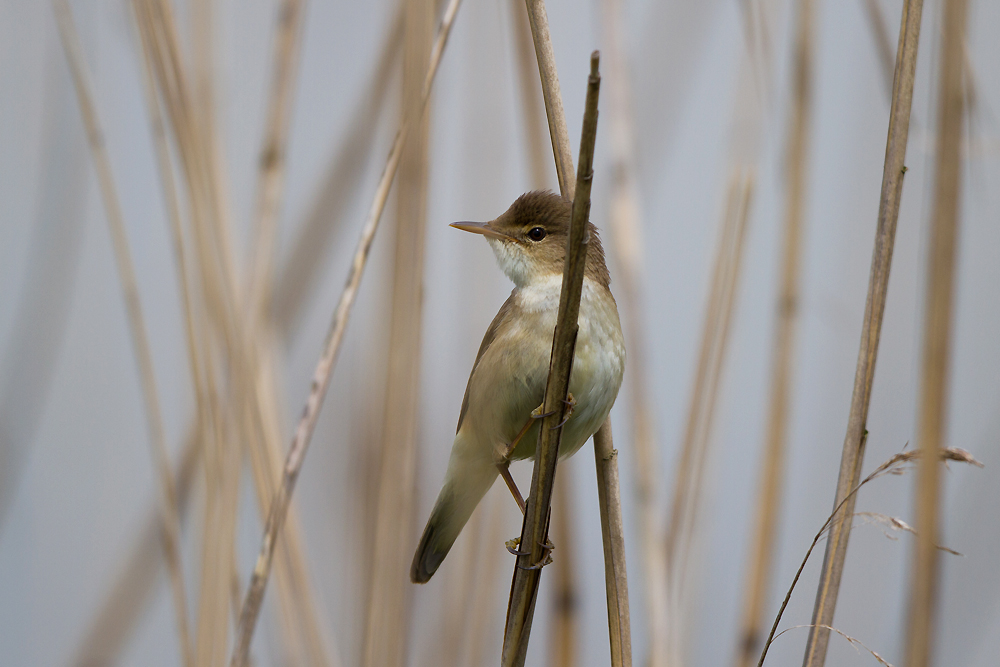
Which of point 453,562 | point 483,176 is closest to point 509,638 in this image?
point 453,562

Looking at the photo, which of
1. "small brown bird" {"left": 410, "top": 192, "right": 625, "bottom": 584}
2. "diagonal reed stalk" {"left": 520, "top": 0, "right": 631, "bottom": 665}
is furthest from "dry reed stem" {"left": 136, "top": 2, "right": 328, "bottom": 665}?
"diagonal reed stalk" {"left": 520, "top": 0, "right": 631, "bottom": 665}

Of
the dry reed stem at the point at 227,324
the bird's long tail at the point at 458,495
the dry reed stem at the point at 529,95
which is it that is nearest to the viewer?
the dry reed stem at the point at 227,324

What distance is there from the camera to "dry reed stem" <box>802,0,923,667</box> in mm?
961

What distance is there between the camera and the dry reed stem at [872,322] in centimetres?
96

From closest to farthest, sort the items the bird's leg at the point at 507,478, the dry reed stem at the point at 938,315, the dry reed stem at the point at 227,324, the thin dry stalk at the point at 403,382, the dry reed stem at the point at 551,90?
the dry reed stem at the point at 938,315, the dry reed stem at the point at 551,90, the thin dry stalk at the point at 403,382, the dry reed stem at the point at 227,324, the bird's leg at the point at 507,478

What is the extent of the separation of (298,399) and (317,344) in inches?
5.8

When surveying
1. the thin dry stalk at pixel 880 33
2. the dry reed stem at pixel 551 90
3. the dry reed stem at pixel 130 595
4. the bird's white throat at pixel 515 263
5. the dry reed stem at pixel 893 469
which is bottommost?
the dry reed stem at pixel 130 595

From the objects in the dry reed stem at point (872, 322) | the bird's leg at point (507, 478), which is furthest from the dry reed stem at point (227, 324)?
the dry reed stem at point (872, 322)

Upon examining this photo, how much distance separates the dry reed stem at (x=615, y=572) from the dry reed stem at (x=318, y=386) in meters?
0.45

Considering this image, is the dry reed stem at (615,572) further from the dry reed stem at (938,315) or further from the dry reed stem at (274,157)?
the dry reed stem at (274,157)

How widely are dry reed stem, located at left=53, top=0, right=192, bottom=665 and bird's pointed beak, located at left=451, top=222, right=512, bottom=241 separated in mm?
627

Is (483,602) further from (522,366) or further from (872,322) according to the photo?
(872,322)

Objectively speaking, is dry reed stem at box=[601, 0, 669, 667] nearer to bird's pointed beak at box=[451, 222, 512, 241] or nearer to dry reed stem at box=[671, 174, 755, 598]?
dry reed stem at box=[671, 174, 755, 598]

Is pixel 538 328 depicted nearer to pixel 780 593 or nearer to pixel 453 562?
pixel 453 562
